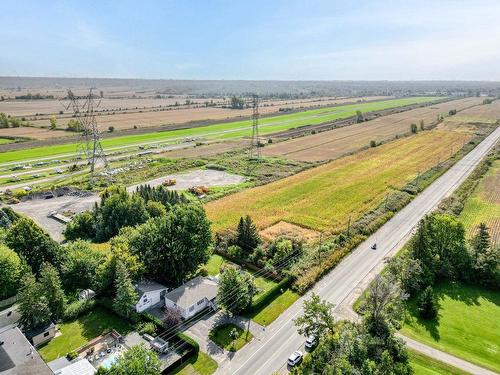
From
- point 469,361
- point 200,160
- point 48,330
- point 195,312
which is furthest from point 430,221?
point 200,160

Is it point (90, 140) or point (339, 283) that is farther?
point (90, 140)

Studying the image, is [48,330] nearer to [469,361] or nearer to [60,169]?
[469,361]

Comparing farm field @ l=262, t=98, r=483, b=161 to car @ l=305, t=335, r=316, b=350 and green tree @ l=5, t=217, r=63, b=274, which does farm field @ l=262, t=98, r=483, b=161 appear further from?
car @ l=305, t=335, r=316, b=350

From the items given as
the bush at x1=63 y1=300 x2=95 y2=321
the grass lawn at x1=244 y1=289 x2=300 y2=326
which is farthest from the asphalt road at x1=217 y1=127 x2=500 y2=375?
the bush at x1=63 y1=300 x2=95 y2=321

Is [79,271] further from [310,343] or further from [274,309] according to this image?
[310,343]

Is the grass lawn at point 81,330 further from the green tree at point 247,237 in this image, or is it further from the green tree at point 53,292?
the green tree at point 247,237

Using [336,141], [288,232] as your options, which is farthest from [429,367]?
[336,141]

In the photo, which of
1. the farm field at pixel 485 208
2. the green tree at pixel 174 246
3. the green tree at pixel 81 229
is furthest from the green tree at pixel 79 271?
the farm field at pixel 485 208
